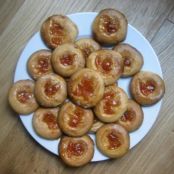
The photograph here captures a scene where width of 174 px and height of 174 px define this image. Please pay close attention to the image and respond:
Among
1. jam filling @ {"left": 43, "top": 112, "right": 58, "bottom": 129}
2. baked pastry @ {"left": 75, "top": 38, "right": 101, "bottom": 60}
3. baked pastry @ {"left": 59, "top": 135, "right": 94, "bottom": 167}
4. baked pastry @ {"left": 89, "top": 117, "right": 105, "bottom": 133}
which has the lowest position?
baked pastry @ {"left": 59, "top": 135, "right": 94, "bottom": 167}

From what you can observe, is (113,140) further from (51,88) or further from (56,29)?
(56,29)

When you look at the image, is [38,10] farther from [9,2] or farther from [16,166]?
[16,166]

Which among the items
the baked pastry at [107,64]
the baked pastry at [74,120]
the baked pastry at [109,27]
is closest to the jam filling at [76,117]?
the baked pastry at [74,120]

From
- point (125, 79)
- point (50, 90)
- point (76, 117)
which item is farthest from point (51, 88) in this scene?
point (125, 79)

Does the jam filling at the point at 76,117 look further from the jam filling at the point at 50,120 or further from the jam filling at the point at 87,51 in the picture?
the jam filling at the point at 87,51

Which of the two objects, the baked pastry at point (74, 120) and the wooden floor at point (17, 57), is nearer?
the baked pastry at point (74, 120)

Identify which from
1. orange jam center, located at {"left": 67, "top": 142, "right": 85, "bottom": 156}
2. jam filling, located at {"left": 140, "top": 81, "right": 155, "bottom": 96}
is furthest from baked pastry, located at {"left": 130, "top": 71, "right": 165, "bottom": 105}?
orange jam center, located at {"left": 67, "top": 142, "right": 85, "bottom": 156}

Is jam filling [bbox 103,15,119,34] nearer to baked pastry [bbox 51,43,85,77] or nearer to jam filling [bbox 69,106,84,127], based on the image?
baked pastry [bbox 51,43,85,77]
